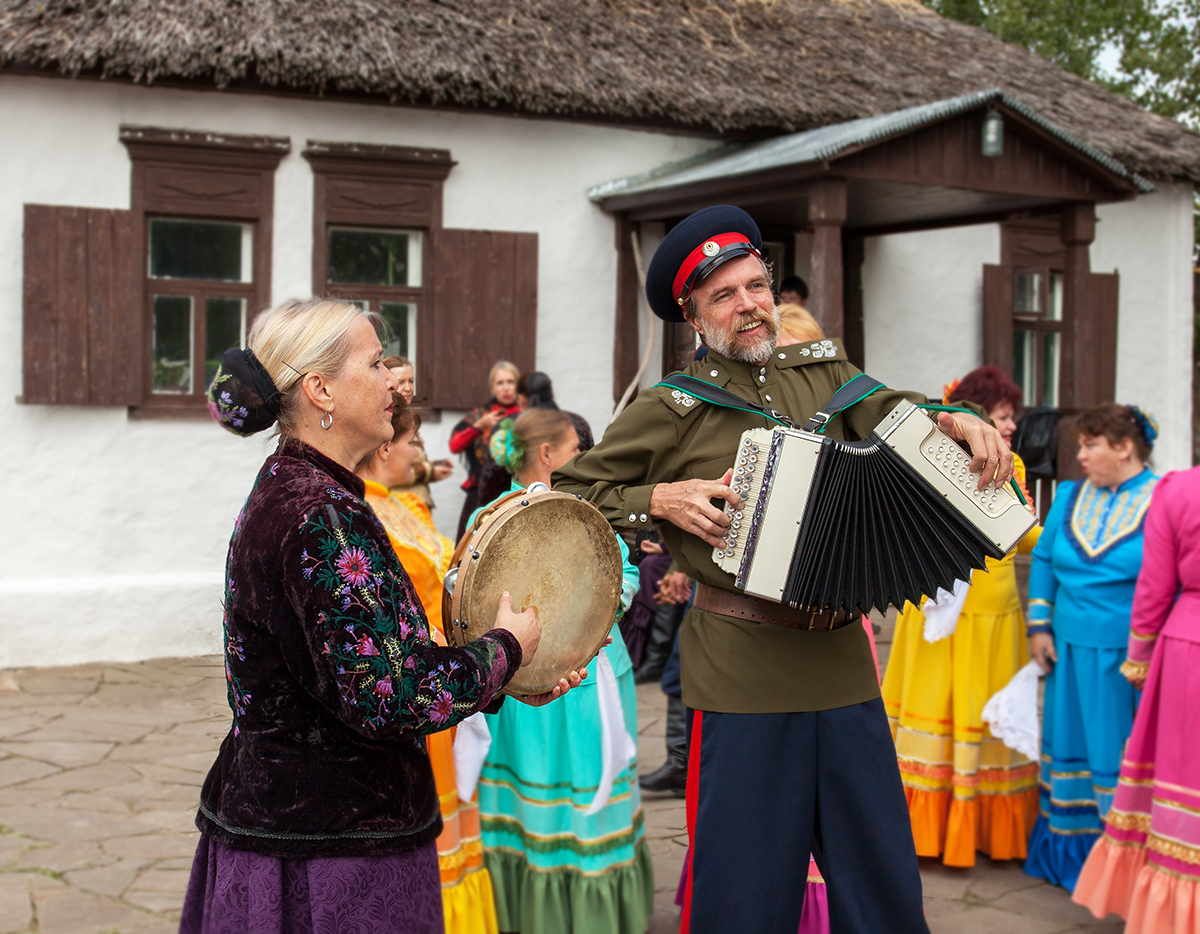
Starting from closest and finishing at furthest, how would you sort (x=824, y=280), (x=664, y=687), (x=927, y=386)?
(x=664, y=687) < (x=824, y=280) < (x=927, y=386)

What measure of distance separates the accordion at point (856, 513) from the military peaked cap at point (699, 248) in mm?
506

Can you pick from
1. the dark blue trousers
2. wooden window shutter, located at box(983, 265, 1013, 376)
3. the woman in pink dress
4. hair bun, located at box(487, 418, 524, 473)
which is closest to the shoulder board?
the dark blue trousers

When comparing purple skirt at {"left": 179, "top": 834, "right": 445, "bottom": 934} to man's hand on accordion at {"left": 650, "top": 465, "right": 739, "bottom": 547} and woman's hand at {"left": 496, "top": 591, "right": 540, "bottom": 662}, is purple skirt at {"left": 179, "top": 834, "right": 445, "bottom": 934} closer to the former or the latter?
woman's hand at {"left": 496, "top": 591, "right": 540, "bottom": 662}

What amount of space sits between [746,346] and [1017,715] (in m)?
2.39

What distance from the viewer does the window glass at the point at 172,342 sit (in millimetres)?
8266

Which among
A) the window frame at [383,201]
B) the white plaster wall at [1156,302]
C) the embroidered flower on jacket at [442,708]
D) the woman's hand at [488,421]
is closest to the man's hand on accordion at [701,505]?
the embroidered flower on jacket at [442,708]

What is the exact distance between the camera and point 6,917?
405cm

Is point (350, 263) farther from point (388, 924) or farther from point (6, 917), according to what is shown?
point (388, 924)

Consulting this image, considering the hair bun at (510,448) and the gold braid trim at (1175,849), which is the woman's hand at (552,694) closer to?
the hair bun at (510,448)

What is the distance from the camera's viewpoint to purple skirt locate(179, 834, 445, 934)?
2.02m

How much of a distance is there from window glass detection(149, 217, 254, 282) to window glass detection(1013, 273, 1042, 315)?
6694mm

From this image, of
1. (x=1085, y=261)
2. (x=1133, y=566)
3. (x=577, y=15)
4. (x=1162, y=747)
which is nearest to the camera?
(x=1162, y=747)

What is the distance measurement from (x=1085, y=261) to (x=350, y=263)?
5351 millimetres

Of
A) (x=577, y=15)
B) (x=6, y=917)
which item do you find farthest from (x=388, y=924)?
(x=577, y=15)
